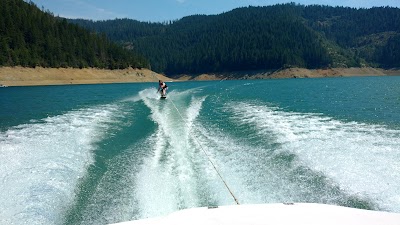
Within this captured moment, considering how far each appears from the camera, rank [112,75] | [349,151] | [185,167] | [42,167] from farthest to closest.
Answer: [112,75], [349,151], [185,167], [42,167]

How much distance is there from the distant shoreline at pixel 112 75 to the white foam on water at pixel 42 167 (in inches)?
2701

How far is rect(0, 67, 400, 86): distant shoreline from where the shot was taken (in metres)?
78.0

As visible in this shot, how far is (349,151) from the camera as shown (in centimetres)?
1042

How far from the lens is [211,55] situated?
180000 mm

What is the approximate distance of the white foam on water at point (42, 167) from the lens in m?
7.07

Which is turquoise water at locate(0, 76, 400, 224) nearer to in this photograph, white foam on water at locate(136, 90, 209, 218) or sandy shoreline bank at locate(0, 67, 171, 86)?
white foam on water at locate(136, 90, 209, 218)

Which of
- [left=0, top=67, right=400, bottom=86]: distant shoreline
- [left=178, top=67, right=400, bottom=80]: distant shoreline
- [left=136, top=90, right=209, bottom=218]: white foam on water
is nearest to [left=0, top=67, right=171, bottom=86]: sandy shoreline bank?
[left=0, top=67, right=400, bottom=86]: distant shoreline

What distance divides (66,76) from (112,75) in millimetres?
17689

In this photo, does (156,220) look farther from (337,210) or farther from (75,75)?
(75,75)

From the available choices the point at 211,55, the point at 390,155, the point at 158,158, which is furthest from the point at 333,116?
the point at 211,55

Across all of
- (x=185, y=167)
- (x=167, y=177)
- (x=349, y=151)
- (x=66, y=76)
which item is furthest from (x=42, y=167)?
(x=66, y=76)

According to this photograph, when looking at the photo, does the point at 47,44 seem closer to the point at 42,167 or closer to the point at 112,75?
the point at 112,75

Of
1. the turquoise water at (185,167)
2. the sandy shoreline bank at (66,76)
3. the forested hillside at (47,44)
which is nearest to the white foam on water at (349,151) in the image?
the turquoise water at (185,167)

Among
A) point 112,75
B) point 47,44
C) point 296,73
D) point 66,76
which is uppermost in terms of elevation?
point 47,44
